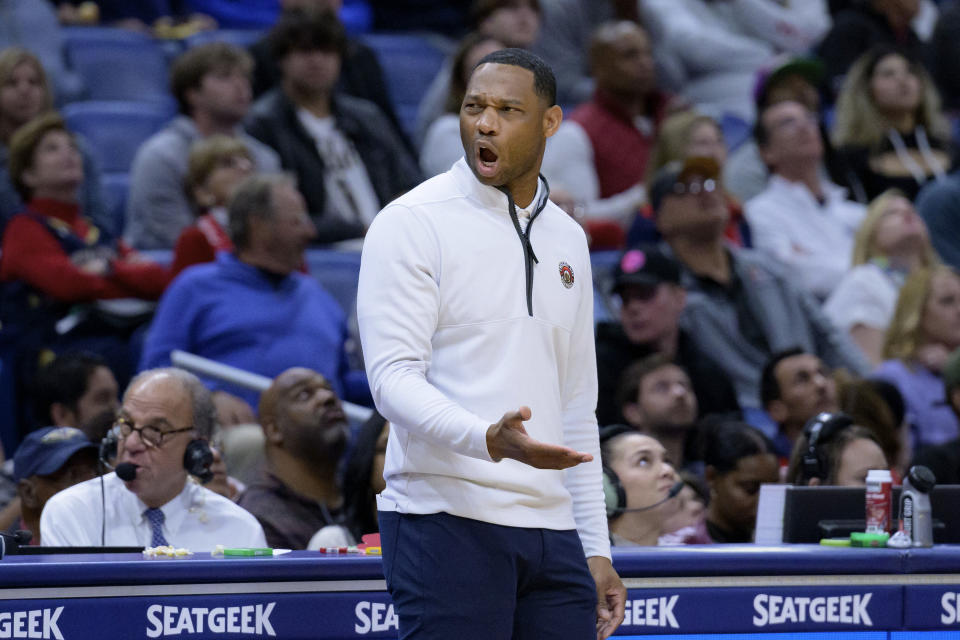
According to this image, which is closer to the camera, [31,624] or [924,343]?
[31,624]

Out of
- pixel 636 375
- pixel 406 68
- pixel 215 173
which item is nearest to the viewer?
pixel 636 375

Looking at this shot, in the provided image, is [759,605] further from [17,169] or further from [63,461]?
[17,169]

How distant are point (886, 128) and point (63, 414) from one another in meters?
4.89

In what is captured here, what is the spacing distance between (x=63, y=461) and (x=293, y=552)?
1.23 meters

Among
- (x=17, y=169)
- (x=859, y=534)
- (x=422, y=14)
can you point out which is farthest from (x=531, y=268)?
(x=422, y=14)

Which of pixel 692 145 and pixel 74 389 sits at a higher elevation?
pixel 692 145


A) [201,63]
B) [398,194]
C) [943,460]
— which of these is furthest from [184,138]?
[943,460]

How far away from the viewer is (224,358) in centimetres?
592

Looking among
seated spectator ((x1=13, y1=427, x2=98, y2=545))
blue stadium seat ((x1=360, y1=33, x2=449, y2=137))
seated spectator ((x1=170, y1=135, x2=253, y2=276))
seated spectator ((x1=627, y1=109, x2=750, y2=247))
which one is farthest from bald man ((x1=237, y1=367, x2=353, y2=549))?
blue stadium seat ((x1=360, y1=33, x2=449, y2=137))

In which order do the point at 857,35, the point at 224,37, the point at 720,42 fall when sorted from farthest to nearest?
1. the point at 857,35
2. the point at 720,42
3. the point at 224,37

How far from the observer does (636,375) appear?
5.67 metres

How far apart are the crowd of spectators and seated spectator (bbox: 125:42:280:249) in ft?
A: 0.04

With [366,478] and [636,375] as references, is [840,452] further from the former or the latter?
[366,478]

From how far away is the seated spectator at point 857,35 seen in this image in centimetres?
930
